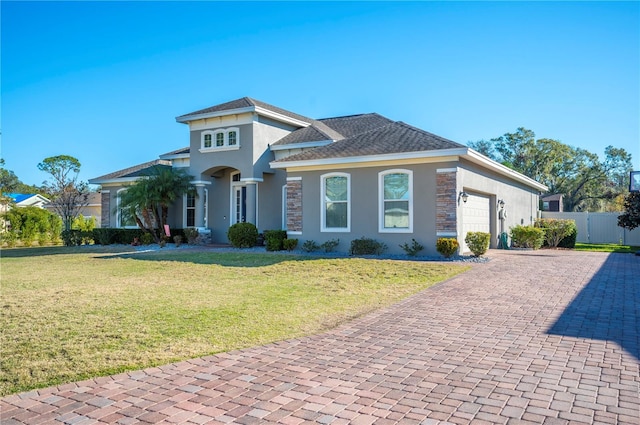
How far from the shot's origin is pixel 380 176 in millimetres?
15648

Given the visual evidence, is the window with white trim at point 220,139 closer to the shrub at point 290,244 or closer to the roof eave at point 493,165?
the shrub at point 290,244

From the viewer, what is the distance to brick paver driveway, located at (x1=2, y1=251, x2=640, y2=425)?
11.7 feet

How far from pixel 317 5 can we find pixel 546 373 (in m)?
12.9

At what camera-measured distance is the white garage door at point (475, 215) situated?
1557 cm

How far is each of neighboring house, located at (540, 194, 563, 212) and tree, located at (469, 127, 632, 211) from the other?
2199 mm

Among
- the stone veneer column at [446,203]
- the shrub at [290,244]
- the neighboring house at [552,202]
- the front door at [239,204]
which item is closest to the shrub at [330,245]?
the shrub at [290,244]

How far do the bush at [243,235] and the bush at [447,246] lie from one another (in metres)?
8.03

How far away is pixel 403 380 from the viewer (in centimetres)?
429

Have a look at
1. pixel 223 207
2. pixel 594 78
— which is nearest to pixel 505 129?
pixel 594 78

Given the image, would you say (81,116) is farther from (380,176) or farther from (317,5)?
(380,176)

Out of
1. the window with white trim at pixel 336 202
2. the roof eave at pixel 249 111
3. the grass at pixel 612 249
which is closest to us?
the window with white trim at pixel 336 202

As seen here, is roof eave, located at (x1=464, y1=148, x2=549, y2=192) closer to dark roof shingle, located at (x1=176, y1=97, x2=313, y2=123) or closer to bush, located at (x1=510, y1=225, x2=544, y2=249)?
bush, located at (x1=510, y1=225, x2=544, y2=249)

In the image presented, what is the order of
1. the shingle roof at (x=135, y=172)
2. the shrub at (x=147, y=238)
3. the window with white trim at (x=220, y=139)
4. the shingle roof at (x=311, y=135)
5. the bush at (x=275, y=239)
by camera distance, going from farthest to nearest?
the shingle roof at (x=135, y=172), the shrub at (x=147, y=238), the window with white trim at (x=220, y=139), the shingle roof at (x=311, y=135), the bush at (x=275, y=239)

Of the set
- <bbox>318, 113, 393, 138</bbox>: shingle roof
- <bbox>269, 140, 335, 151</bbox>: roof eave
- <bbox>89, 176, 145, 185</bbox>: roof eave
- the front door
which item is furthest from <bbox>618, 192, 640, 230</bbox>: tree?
<bbox>89, 176, 145, 185</bbox>: roof eave
